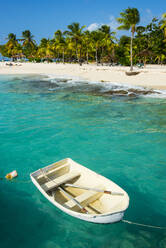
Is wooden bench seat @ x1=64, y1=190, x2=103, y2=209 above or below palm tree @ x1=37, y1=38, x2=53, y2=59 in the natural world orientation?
below

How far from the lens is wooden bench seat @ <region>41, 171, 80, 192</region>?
7.23 metres

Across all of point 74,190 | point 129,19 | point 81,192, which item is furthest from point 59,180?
point 129,19

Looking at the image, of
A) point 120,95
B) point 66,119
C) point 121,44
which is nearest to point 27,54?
point 121,44

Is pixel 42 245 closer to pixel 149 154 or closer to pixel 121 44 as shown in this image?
pixel 149 154

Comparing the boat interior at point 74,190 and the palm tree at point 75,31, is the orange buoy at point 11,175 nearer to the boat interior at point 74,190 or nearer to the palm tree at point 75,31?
the boat interior at point 74,190

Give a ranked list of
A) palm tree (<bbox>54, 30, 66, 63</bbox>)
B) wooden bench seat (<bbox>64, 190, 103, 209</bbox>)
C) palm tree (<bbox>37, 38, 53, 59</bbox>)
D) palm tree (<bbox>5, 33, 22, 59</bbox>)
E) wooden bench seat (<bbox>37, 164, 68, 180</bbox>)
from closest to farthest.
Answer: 1. wooden bench seat (<bbox>64, 190, 103, 209</bbox>)
2. wooden bench seat (<bbox>37, 164, 68, 180</bbox>)
3. palm tree (<bbox>54, 30, 66, 63</bbox>)
4. palm tree (<bbox>37, 38, 53, 59</bbox>)
5. palm tree (<bbox>5, 33, 22, 59</bbox>)

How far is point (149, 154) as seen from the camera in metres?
11.5

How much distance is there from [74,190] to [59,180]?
0.72 meters

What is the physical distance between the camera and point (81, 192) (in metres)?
7.50

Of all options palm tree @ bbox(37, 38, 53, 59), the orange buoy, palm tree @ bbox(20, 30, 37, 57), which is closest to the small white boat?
the orange buoy

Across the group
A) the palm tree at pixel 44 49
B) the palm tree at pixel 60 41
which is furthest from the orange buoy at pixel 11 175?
the palm tree at pixel 44 49

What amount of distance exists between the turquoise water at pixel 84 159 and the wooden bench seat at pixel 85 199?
775mm

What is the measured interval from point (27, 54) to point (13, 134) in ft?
346

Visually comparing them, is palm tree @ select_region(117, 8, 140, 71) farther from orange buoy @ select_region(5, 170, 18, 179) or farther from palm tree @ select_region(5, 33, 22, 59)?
palm tree @ select_region(5, 33, 22, 59)
